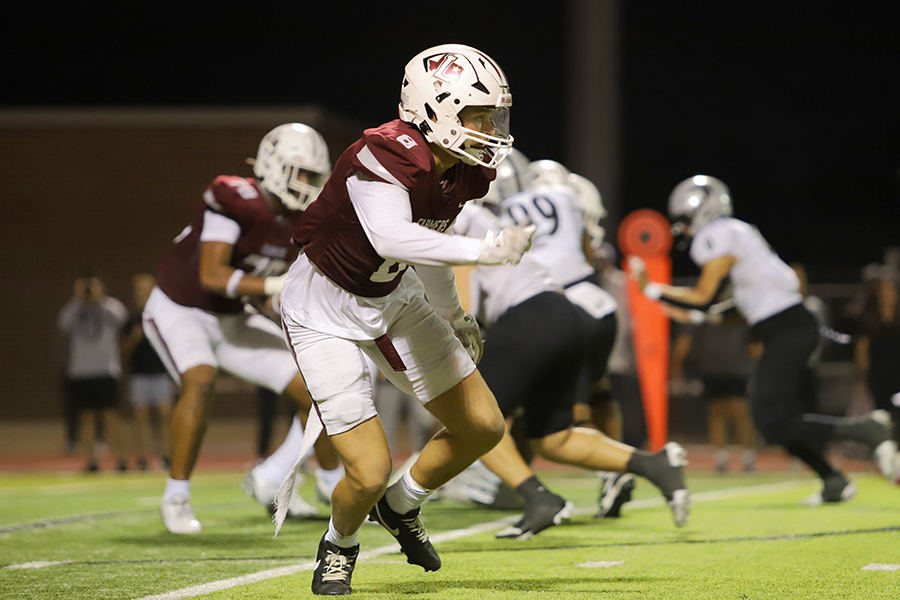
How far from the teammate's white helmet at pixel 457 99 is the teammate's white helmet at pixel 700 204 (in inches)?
152

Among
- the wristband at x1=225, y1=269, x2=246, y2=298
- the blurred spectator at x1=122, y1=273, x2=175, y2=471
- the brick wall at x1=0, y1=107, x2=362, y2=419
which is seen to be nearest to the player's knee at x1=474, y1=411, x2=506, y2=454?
the wristband at x1=225, y1=269, x2=246, y2=298

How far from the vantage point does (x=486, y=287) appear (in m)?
5.92

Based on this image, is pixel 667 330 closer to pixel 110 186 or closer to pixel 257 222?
pixel 257 222

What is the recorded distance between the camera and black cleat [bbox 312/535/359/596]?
13.1 ft

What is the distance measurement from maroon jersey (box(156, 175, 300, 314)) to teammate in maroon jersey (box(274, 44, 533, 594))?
6.21 feet

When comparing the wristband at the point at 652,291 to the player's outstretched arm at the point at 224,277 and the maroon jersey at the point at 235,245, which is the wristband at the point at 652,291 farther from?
the player's outstretched arm at the point at 224,277

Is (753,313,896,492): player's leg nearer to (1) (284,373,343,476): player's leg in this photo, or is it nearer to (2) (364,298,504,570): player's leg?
(1) (284,373,343,476): player's leg

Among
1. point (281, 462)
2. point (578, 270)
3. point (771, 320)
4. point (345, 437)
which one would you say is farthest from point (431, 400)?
point (771, 320)

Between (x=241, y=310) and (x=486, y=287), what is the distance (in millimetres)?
1329

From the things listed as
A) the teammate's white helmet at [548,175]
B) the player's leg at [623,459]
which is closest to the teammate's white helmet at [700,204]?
the teammate's white helmet at [548,175]

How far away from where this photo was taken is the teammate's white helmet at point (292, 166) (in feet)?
20.0

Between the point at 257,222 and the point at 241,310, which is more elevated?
the point at 257,222

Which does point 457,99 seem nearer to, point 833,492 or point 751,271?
point 751,271

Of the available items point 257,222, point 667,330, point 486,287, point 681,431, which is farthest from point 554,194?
point 681,431
